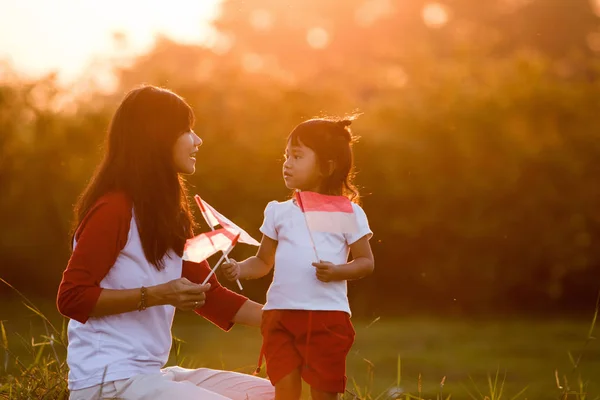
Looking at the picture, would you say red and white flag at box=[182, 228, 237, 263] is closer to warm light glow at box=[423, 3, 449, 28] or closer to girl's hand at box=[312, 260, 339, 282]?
girl's hand at box=[312, 260, 339, 282]

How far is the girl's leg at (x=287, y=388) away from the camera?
11.1 ft

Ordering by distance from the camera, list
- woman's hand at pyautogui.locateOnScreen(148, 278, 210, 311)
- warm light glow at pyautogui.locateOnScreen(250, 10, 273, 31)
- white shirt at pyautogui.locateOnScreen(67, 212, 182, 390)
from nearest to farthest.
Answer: woman's hand at pyautogui.locateOnScreen(148, 278, 210, 311) < white shirt at pyautogui.locateOnScreen(67, 212, 182, 390) < warm light glow at pyautogui.locateOnScreen(250, 10, 273, 31)

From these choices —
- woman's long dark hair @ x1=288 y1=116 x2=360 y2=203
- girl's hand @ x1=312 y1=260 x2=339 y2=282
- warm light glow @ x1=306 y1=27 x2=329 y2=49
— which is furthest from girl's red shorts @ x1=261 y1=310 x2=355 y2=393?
warm light glow @ x1=306 y1=27 x2=329 y2=49

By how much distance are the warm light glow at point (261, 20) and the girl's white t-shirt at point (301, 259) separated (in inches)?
1012

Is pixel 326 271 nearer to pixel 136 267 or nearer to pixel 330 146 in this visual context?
pixel 330 146

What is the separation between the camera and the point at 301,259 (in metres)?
3.48

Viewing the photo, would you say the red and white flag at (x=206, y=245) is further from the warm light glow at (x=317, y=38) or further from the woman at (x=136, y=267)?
the warm light glow at (x=317, y=38)

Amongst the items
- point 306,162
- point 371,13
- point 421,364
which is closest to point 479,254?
point 421,364

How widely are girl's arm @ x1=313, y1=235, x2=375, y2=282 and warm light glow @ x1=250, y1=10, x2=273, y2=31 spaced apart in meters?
25.8

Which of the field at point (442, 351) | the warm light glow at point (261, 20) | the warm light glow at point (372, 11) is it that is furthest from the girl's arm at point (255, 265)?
the warm light glow at point (261, 20)

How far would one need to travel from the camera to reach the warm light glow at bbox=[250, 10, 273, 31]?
29.0 metres

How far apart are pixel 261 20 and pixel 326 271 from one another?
26.4 metres

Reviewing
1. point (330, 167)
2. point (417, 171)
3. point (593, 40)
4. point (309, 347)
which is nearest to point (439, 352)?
point (417, 171)

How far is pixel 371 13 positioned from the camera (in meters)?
27.7
